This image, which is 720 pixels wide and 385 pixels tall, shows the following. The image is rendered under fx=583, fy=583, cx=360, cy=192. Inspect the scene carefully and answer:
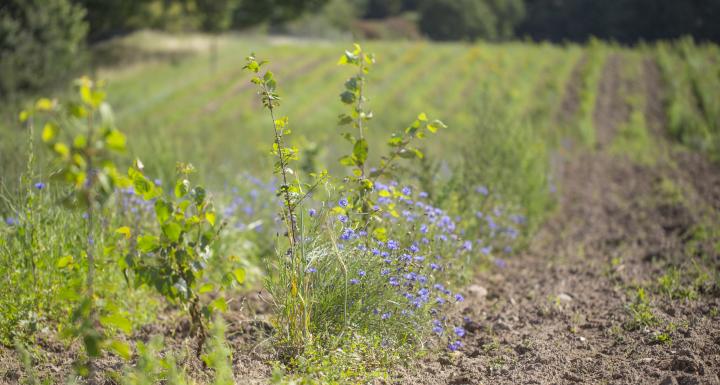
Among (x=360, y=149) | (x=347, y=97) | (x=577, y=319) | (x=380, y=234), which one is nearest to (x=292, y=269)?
(x=380, y=234)

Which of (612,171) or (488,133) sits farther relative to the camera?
(612,171)

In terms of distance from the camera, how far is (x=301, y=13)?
92.7 feet

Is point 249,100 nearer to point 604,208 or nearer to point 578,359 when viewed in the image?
point 604,208

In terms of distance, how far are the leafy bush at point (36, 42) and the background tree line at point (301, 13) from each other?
19mm

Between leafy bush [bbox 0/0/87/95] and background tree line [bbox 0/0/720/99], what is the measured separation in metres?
0.02

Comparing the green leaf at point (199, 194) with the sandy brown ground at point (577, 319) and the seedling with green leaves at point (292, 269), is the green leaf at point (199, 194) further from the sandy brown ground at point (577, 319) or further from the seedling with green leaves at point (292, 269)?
the sandy brown ground at point (577, 319)

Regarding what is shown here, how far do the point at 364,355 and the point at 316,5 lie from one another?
89.0 ft

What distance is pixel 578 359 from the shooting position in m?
3.07

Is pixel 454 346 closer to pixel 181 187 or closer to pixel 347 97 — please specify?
pixel 347 97

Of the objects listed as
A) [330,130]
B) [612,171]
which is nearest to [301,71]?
[330,130]

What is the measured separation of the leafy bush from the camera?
35.9 ft

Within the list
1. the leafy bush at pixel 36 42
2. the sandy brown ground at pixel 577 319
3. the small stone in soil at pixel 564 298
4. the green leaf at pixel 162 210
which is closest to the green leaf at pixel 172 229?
the green leaf at pixel 162 210

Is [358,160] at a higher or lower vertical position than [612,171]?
higher

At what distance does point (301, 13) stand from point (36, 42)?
59.0 ft
